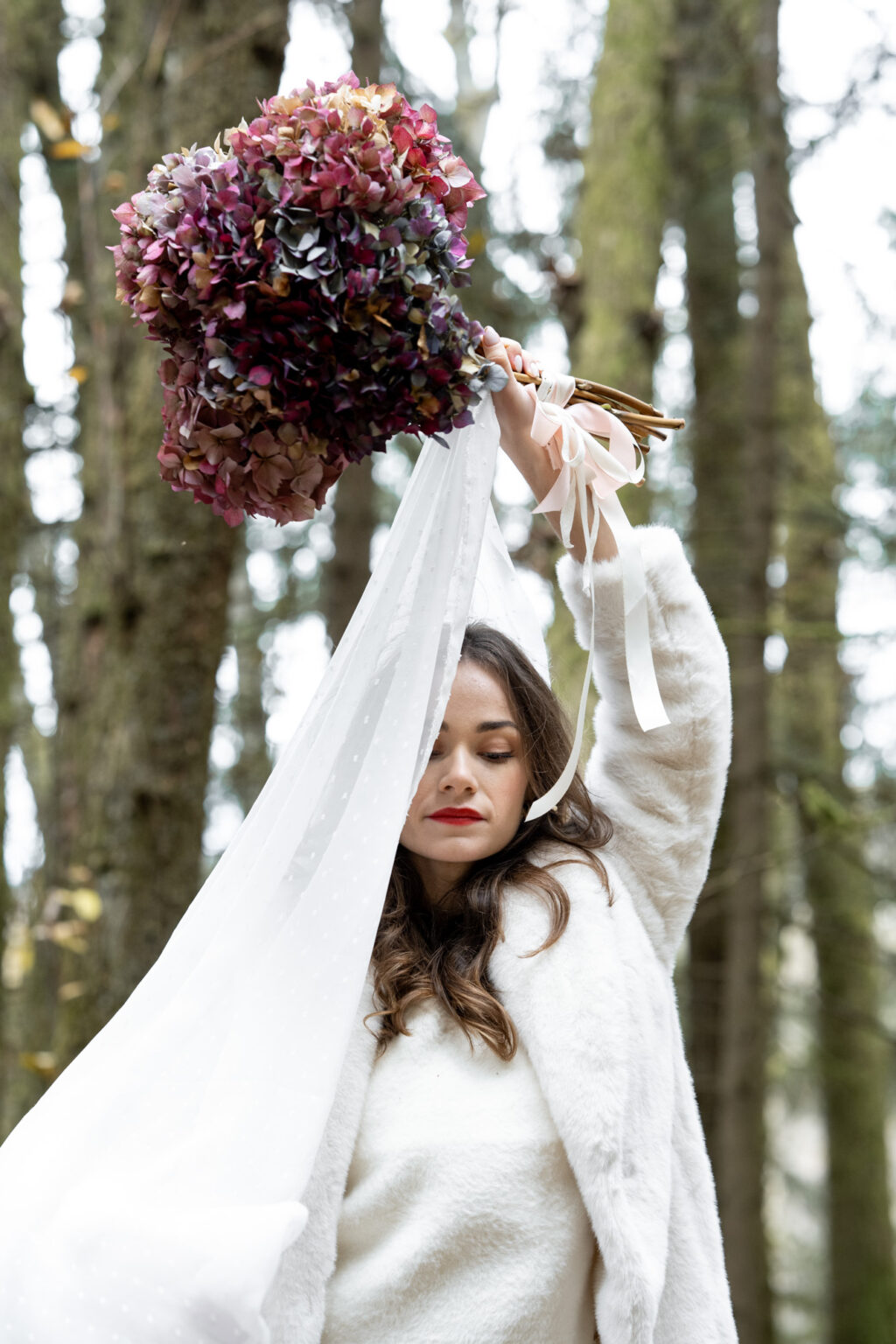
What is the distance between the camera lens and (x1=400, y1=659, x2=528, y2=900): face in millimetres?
1986

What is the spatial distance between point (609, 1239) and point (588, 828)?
632 millimetres

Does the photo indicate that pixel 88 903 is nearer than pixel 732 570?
Yes

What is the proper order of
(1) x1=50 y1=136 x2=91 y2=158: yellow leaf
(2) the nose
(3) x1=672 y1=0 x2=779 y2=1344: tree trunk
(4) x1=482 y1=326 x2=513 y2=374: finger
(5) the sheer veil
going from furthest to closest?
(3) x1=672 y1=0 x2=779 y2=1344: tree trunk < (1) x1=50 y1=136 x2=91 y2=158: yellow leaf < (2) the nose < (4) x1=482 y1=326 x2=513 y2=374: finger < (5) the sheer veil

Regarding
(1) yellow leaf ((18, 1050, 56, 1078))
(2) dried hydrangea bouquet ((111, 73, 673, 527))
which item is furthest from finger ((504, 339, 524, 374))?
(1) yellow leaf ((18, 1050, 56, 1078))

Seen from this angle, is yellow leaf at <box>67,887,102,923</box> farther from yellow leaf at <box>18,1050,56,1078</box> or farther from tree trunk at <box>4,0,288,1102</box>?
yellow leaf at <box>18,1050,56,1078</box>

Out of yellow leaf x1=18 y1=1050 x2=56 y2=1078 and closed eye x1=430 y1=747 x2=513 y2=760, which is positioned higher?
closed eye x1=430 y1=747 x2=513 y2=760

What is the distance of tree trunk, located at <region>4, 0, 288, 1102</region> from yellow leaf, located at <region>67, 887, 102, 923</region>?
0.02 m

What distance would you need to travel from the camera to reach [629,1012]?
1.83 meters

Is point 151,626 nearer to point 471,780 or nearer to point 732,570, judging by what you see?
A: point 471,780

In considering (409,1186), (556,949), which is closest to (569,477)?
(556,949)

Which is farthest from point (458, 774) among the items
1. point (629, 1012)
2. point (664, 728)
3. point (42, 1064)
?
point (42, 1064)

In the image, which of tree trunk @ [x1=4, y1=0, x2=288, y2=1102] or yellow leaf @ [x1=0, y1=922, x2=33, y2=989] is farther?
yellow leaf @ [x1=0, y1=922, x2=33, y2=989]

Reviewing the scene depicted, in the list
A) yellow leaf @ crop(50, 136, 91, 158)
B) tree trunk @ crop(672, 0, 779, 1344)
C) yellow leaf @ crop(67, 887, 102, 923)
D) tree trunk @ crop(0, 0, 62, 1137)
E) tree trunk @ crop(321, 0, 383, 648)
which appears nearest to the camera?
yellow leaf @ crop(67, 887, 102, 923)

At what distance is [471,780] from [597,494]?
0.49 metres
